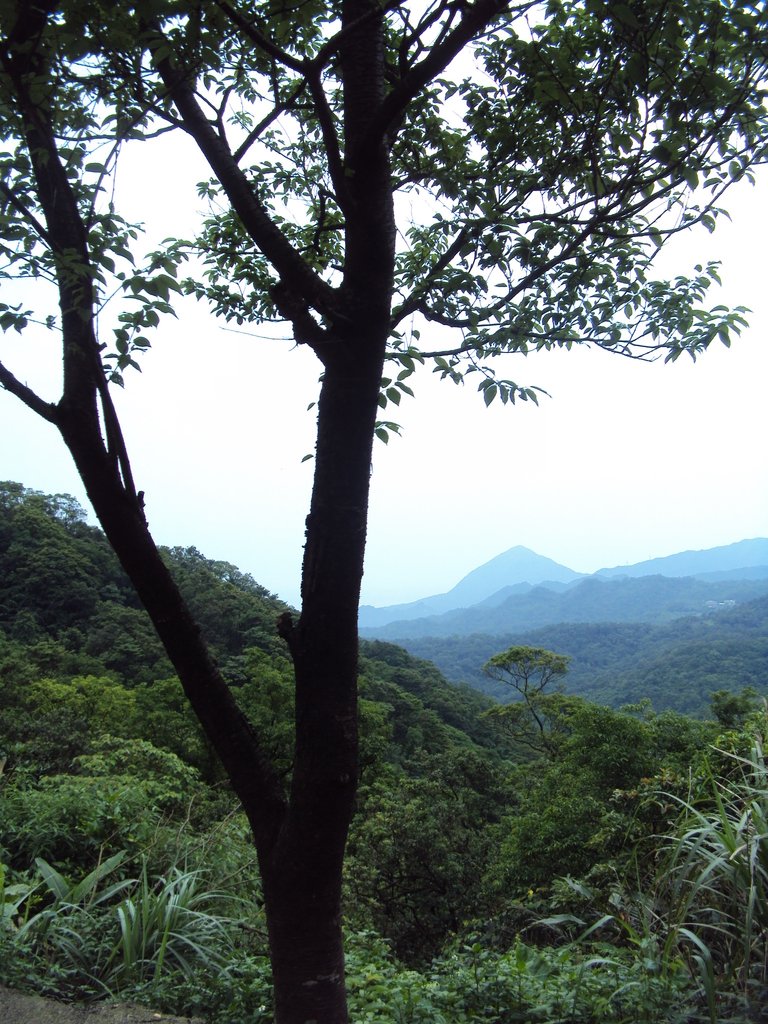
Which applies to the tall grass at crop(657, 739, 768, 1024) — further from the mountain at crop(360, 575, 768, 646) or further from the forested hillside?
the mountain at crop(360, 575, 768, 646)

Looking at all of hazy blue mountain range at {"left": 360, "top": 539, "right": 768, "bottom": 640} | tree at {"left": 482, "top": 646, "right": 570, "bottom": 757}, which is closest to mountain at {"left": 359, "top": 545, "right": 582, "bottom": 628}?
hazy blue mountain range at {"left": 360, "top": 539, "right": 768, "bottom": 640}

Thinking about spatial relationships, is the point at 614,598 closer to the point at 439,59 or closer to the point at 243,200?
the point at 243,200

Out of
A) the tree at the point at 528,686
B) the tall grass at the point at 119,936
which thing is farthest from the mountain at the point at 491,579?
the tall grass at the point at 119,936

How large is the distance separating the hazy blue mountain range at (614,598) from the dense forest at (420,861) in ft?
259

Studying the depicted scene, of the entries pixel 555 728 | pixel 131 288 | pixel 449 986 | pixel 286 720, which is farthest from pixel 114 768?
pixel 555 728

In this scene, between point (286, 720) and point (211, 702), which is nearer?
point (211, 702)

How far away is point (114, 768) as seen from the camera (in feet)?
20.1

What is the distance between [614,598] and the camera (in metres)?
113

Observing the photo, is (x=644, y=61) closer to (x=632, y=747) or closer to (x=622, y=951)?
(x=622, y=951)

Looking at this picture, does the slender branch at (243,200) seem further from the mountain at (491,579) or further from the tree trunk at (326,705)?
the mountain at (491,579)

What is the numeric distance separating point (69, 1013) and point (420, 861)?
939 cm

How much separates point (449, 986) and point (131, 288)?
2.24 meters

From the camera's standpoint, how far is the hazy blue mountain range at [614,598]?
104500 mm

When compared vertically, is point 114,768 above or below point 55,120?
below
